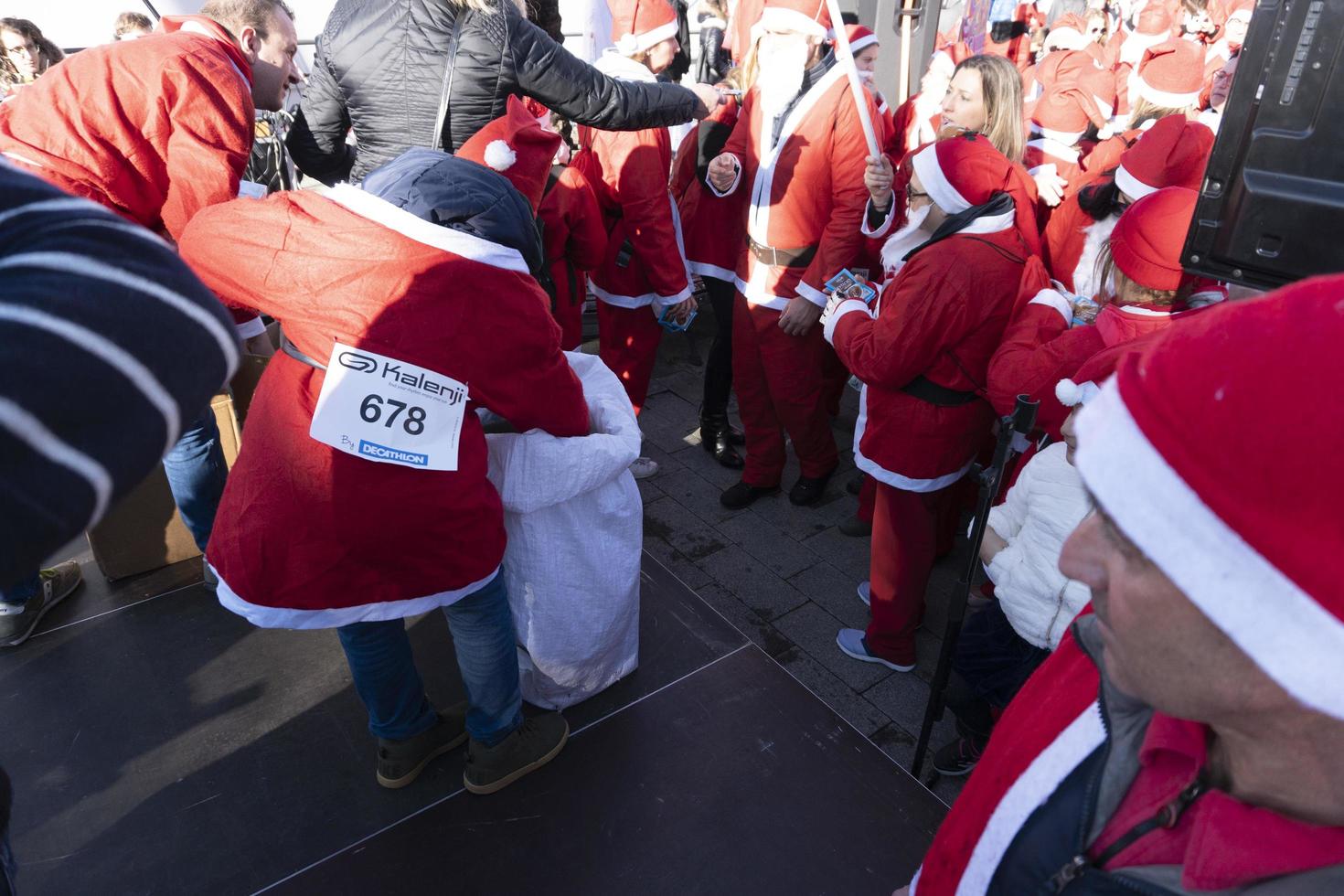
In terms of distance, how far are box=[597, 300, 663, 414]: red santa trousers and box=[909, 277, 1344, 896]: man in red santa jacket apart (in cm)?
312

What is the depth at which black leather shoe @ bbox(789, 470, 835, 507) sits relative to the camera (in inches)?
142

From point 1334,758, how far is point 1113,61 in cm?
872

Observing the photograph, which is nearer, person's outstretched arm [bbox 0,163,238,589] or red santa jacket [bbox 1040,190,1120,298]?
person's outstretched arm [bbox 0,163,238,589]

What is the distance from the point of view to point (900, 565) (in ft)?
8.38

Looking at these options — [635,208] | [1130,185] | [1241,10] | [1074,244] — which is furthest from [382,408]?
[1241,10]

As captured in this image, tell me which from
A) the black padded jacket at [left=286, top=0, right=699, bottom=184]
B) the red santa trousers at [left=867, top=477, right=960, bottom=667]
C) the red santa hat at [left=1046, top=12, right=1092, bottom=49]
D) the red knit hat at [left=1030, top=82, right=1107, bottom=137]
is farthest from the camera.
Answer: the red santa hat at [left=1046, top=12, right=1092, bottom=49]

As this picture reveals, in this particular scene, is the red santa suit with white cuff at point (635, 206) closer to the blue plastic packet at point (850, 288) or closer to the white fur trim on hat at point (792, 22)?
the white fur trim on hat at point (792, 22)

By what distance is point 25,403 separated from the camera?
46 cm

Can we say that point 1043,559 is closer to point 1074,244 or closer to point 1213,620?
point 1213,620

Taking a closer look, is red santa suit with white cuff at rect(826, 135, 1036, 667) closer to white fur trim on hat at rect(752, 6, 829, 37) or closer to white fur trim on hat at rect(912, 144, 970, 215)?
white fur trim on hat at rect(912, 144, 970, 215)

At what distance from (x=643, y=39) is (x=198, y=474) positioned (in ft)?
7.98

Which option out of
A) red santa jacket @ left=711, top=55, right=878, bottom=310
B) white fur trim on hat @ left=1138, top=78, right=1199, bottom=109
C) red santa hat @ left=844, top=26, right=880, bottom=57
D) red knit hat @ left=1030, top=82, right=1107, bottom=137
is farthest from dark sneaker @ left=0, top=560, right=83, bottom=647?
white fur trim on hat @ left=1138, top=78, right=1199, bottom=109

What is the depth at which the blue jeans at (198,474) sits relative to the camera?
249 cm

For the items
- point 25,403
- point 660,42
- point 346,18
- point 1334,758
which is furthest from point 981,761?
point 660,42
